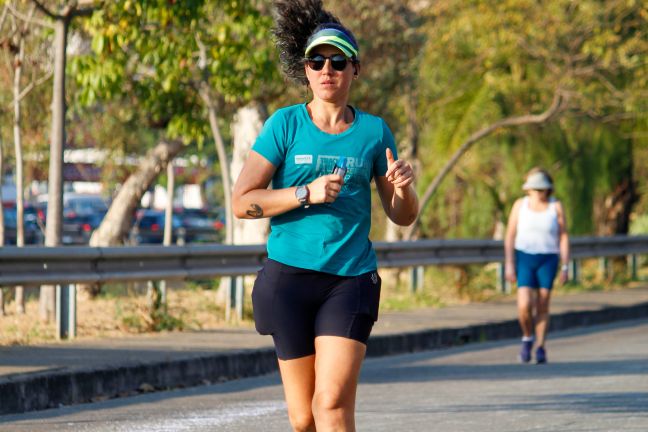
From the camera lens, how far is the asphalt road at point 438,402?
28.6ft

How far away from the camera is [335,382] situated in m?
5.08

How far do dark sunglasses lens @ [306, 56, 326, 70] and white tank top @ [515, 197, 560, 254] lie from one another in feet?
25.7

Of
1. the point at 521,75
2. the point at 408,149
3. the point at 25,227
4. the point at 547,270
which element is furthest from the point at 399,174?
the point at 25,227

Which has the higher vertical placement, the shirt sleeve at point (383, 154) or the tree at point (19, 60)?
the tree at point (19, 60)

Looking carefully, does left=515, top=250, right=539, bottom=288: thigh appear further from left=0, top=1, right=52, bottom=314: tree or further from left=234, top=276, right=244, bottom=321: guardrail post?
left=0, top=1, right=52, bottom=314: tree

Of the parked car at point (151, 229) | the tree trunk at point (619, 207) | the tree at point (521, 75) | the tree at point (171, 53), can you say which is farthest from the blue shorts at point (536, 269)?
the parked car at point (151, 229)

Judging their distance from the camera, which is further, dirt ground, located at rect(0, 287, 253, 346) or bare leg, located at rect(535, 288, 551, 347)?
bare leg, located at rect(535, 288, 551, 347)

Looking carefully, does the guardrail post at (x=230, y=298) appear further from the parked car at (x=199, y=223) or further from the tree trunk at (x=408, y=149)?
the parked car at (x=199, y=223)

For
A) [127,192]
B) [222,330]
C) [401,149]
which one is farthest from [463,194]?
[222,330]

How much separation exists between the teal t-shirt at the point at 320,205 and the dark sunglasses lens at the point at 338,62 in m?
0.22

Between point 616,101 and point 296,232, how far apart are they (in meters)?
17.8

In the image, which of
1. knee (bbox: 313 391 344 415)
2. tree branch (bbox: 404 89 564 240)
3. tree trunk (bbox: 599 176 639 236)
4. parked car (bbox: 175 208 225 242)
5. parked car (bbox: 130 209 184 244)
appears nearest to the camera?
knee (bbox: 313 391 344 415)

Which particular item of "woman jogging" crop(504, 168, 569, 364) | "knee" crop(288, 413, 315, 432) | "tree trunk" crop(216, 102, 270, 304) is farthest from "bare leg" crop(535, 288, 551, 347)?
"knee" crop(288, 413, 315, 432)

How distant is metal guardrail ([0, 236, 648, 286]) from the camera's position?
11.6 metres
